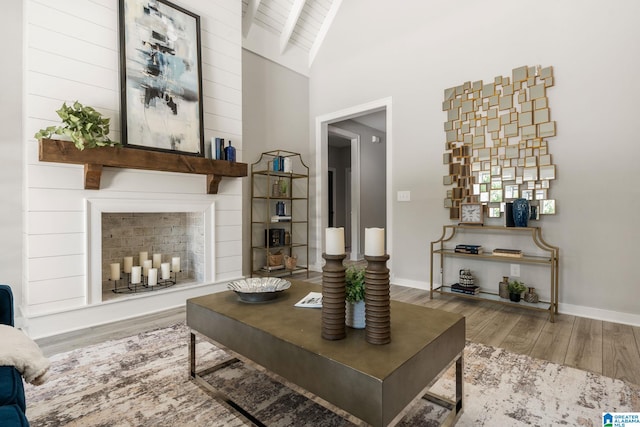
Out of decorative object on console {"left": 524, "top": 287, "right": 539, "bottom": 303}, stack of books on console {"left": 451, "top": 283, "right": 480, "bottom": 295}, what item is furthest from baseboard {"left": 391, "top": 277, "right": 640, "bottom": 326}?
stack of books on console {"left": 451, "top": 283, "right": 480, "bottom": 295}

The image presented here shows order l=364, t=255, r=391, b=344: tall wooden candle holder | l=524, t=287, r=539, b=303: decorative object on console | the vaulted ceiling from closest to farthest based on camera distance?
l=364, t=255, r=391, b=344: tall wooden candle holder, l=524, t=287, r=539, b=303: decorative object on console, the vaulted ceiling

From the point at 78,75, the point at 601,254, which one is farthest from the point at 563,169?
the point at 78,75

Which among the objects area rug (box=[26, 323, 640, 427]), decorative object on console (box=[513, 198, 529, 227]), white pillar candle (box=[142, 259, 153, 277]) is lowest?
area rug (box=[26, 323, 640, 427])

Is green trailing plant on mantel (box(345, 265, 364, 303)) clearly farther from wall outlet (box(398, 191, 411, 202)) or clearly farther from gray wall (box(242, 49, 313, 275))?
gray wall (box(242, 49, 313, 275))

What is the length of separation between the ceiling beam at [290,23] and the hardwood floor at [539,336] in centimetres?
361

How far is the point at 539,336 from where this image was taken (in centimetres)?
233

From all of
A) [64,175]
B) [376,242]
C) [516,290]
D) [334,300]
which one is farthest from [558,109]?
[64,175]

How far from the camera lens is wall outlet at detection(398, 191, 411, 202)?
3.82 meters

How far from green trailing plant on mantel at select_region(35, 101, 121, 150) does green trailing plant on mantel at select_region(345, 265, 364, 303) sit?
7.28ft

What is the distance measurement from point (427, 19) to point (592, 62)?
5.59ft

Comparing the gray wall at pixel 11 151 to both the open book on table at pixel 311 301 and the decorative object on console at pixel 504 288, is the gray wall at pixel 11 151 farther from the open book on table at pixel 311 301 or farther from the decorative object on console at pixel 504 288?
the decorative object on console at pixel 504 288

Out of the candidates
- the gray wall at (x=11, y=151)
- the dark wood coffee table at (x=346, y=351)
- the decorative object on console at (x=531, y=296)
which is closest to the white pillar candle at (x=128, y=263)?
the gray wall at (x=11, y=151)

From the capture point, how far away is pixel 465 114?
3369 mm

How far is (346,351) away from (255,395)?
76 cm
